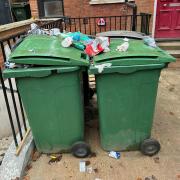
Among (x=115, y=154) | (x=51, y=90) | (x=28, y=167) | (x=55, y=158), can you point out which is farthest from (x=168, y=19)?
(x=28, y=167)

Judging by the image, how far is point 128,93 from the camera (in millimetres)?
2207

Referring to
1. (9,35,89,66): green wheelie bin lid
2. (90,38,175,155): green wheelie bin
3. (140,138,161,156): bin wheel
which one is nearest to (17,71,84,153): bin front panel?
(9,35,89,66): green wheelie bin lid

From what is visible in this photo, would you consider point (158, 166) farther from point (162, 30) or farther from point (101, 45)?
point (162, 30)

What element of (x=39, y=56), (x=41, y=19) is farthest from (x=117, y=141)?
(x=41, y=19)

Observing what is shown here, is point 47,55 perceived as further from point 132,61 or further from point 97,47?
point 132,61

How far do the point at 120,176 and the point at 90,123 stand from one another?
3.30 feet

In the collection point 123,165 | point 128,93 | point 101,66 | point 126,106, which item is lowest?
point 123,165

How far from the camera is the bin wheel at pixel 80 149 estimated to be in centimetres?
242

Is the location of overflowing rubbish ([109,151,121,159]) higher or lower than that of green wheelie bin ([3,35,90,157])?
lower

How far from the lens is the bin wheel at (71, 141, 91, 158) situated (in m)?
2.42

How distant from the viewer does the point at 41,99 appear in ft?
7.22

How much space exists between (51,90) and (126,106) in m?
0.75

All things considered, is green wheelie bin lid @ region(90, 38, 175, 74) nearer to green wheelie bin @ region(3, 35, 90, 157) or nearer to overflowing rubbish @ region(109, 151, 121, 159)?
green wheelie bin @ region(3, 35, 90, 157)

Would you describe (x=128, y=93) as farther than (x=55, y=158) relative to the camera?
No
